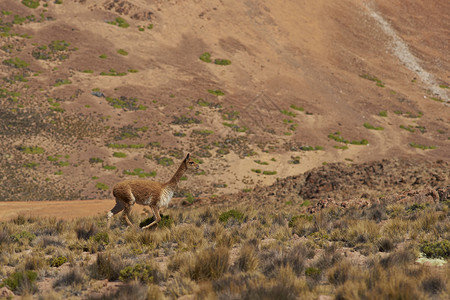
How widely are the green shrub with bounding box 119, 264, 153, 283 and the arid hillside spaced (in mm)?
20471

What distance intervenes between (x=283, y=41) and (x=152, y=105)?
26168 mm

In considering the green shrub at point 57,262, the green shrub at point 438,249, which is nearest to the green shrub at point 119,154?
the green shrub at point 57,262

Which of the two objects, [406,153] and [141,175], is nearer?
[141,175]

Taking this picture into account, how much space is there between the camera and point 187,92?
4716cm

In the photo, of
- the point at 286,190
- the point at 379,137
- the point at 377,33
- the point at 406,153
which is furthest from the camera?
the point at 377,33

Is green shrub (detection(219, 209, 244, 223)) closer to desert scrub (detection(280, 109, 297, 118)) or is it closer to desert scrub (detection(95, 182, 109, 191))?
desert scrub (detection(95, 182, 109, 191))

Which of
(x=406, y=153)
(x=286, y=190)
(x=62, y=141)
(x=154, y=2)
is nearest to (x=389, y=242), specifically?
(x=286, y=190)

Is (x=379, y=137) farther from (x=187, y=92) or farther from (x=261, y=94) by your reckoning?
(x=187, y=92)

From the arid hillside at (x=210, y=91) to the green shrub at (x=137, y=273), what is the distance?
20.5 m

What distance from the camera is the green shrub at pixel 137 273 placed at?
981cm

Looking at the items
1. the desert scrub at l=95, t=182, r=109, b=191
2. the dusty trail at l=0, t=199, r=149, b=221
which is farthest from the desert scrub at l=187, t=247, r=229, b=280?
the desert scrub at l=95, t=182, r=109, b=191

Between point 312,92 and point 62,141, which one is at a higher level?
point 312,92

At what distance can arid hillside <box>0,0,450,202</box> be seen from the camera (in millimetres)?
34625

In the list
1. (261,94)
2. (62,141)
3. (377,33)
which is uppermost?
(377,33)
